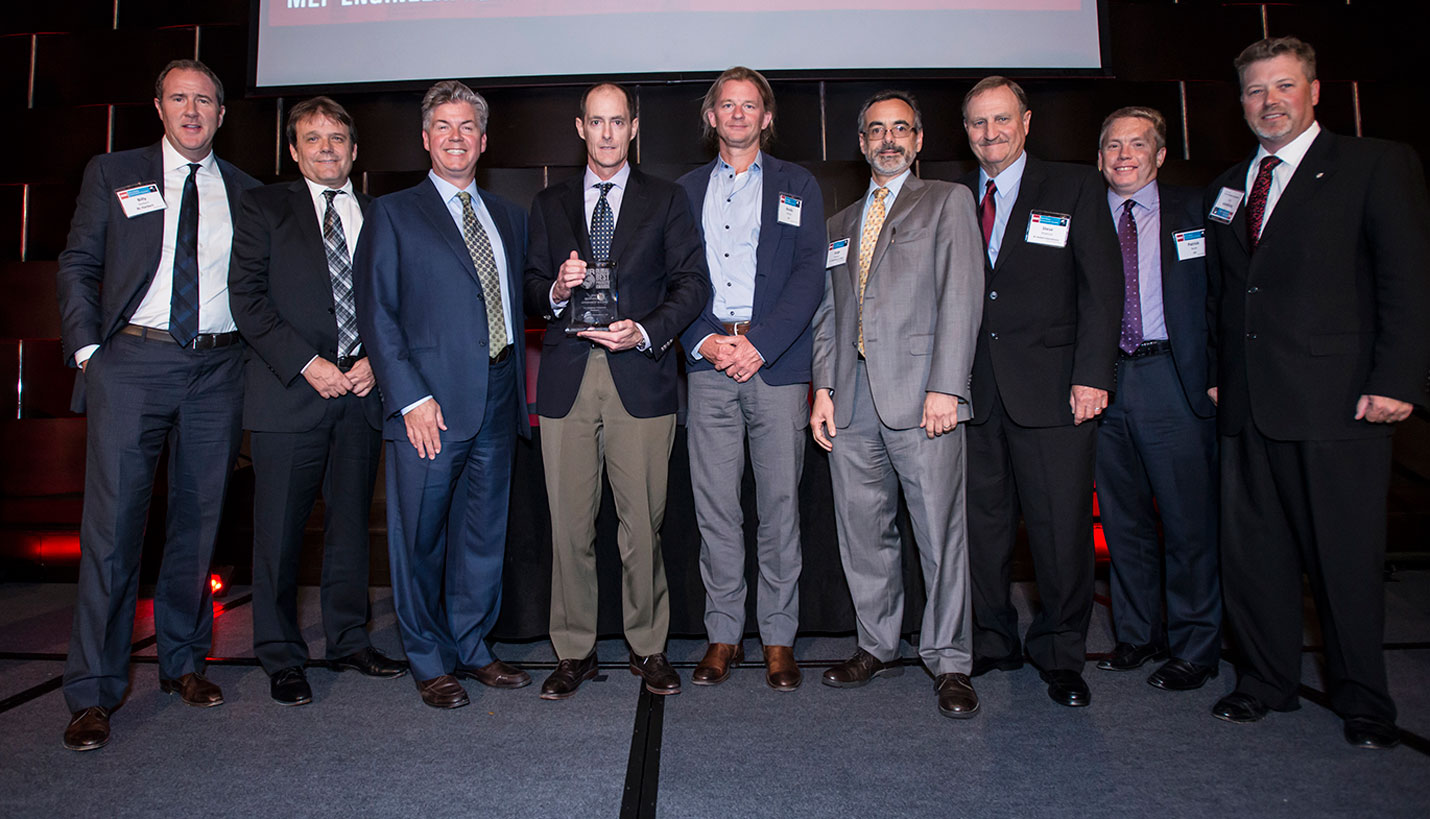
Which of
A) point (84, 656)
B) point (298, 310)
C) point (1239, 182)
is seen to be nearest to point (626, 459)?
point (298, 310)

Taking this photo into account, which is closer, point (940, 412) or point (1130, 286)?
point (940, 412)

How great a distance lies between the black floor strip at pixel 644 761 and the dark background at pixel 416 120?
244cm

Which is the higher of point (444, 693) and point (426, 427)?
point (426, 427)

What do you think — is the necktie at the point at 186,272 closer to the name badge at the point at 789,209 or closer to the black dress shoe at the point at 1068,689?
the name badge at the point at 789,209

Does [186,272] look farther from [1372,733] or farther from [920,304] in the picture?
[1372,733]

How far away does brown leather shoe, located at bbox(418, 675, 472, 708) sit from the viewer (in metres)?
2.42

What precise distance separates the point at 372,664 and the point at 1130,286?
9.39 ft

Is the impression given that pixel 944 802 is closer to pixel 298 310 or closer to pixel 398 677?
pixel 398 677

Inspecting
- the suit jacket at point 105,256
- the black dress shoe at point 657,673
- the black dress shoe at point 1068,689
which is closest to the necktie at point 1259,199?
the black dress shoe at point 1068,689

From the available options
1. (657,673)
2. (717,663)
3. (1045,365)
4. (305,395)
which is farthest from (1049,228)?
(305,395)

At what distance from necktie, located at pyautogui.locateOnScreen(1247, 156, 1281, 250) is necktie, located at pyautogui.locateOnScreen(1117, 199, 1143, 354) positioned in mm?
381

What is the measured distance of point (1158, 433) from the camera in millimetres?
2688

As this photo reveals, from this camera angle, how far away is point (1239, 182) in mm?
2457

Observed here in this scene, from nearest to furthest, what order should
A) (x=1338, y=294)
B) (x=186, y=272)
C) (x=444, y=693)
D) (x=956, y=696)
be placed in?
1. (x=1338, y=294)
2. (x=956, y=696)
3. (x=444, y=693)
4. (x=186, y=272)
